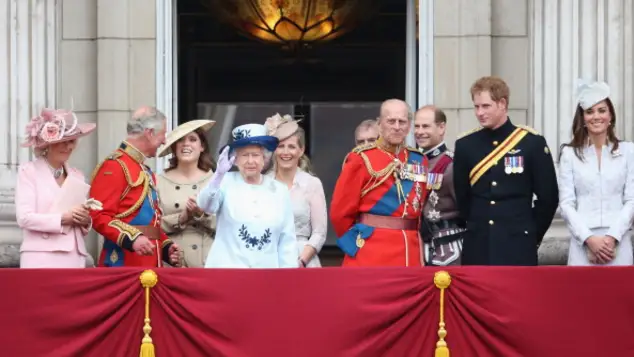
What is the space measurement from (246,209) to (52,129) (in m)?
1.29

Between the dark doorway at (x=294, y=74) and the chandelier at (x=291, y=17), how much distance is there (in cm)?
99

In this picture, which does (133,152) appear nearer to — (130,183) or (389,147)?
(130,183)

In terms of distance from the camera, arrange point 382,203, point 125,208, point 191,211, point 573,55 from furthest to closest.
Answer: point 573,55
point 191,211
point 382,203
point 125,208

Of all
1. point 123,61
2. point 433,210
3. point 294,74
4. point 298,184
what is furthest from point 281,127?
point 294,74

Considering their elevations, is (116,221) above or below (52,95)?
below

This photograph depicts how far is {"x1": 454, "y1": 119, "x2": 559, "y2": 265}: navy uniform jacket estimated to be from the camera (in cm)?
1004

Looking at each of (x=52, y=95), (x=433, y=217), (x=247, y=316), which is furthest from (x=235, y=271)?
(x=52, y=95)

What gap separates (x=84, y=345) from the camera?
358 inches

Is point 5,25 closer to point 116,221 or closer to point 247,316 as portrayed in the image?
point 116,221

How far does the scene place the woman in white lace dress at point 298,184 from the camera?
35.8 ft

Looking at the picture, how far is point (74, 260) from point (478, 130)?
2643mm

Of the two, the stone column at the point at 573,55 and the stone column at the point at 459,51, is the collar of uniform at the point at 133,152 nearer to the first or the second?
the stone column at the point at 459,51

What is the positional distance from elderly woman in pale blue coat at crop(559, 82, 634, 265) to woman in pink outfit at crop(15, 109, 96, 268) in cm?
309

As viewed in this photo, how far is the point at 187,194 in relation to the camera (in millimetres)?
10773
